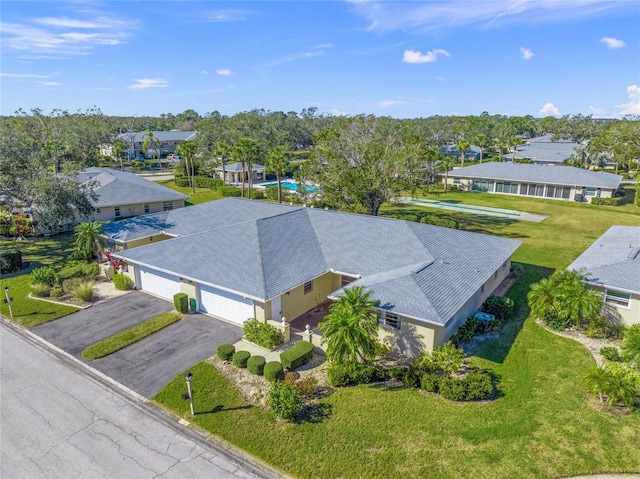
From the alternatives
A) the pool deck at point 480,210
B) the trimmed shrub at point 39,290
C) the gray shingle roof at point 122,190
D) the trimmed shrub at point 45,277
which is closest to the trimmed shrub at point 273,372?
the trimmed shrub at point 39,290

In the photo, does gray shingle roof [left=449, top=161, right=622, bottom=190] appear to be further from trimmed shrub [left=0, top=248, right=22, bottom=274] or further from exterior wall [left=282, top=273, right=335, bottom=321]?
trimmed shrub [left=0, top=248, right=22, bottom=274]

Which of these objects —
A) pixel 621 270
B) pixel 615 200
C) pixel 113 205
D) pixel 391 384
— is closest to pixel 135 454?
pixel 391 384

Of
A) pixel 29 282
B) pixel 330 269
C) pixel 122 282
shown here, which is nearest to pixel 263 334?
pixel 330 269

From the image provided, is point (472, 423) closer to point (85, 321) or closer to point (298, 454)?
point (298, 454)

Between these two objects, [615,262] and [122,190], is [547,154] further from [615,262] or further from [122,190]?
[122,190]

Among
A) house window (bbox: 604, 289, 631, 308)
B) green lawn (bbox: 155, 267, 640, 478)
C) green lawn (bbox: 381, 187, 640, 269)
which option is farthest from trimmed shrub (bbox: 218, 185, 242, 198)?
house window (bbox: 604, 289, 631, 308)

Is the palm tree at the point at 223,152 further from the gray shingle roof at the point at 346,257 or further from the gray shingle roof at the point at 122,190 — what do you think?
the gray shingle roof at the point at 346,257
